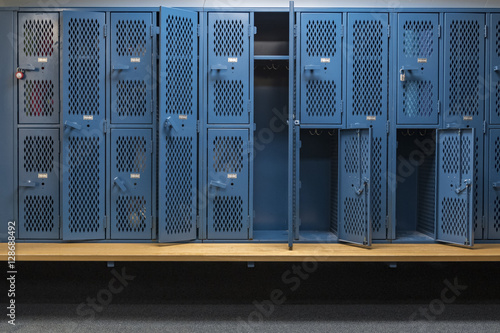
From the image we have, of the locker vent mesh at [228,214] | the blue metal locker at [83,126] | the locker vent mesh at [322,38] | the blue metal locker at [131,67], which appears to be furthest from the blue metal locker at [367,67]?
the blue metal locker at [83,126]

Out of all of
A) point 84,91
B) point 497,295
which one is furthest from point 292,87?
point 497,295

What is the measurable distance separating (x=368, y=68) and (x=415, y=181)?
45.6 inches

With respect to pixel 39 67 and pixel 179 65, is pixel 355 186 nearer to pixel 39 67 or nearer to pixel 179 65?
pixel 179 65

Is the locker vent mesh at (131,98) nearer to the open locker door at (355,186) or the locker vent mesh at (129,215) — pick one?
the locker vent mesh at (129,215)

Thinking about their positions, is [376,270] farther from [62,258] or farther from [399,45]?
[62,258]

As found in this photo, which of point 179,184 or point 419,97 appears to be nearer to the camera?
point 179,184

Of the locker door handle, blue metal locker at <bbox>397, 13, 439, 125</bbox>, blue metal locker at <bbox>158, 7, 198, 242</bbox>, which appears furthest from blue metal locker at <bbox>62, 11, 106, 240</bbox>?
blue metal locker at <bbox>397, 13, 439, 125</bbox>

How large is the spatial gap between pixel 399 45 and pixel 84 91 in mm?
2430

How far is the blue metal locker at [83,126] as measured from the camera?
2691 mm

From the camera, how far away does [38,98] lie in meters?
2.77

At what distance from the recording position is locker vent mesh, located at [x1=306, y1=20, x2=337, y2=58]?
2779mm

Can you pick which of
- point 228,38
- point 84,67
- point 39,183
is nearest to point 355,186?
point 228,38

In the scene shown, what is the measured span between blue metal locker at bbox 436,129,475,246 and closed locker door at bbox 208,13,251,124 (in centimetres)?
153

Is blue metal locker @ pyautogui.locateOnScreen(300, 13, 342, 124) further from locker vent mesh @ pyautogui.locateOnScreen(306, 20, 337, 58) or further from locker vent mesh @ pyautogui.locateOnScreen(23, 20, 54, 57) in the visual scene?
locker vent mesh @ pyautogui.locateOnScreen(23, 20, 54, 57)
